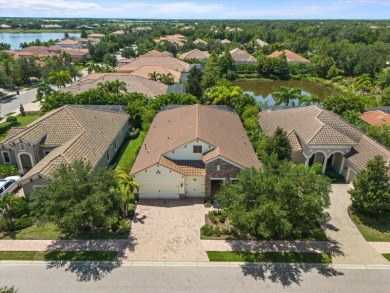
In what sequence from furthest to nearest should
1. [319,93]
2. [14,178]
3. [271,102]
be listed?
[319,93], [271,102], [14,178]

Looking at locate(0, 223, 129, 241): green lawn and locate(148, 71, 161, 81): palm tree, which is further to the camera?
locate(148, 71, 161, 81): palm tree

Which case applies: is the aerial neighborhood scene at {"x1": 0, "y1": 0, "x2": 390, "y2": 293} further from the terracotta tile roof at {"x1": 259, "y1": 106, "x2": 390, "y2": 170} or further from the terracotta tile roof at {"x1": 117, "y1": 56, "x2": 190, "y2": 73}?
the terracotta tile roof at {"x1": 117, "y1": 56, "x2": 190, "y2": 73}

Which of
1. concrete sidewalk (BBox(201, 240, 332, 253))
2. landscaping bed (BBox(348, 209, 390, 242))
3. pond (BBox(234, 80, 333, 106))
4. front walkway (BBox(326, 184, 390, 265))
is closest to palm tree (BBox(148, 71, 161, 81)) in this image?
pond (BBox(234, 80, 333, 106))

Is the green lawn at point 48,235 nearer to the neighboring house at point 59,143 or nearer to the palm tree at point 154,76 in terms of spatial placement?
the neighboring house at point 59,143

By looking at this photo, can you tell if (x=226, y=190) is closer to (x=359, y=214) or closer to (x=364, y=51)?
(x=359, y=214)

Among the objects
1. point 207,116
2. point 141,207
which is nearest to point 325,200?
point 141,207

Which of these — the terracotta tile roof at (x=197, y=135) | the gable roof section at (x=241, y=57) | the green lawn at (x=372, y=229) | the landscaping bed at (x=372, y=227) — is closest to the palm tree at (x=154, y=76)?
the terracotta tile roof at (x=197, y=135)
